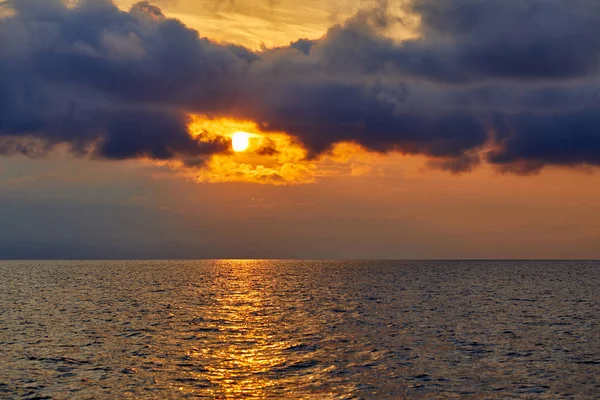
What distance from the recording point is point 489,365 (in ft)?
176

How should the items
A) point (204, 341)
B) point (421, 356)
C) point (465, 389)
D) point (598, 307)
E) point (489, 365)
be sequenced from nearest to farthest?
point (465, 389), point (489, 365), point (421, 356), point (204, 341), point (598, 307)

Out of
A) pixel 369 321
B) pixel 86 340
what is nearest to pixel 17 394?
pixel 86 340

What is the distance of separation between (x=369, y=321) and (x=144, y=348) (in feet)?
115

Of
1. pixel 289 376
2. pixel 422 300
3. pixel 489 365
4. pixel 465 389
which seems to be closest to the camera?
pixel 465 389

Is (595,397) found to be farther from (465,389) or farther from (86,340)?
(86,340)

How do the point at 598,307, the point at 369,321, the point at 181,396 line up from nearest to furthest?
1. the point at 181,396
2. the point at 369,321
3. the point at 598,307

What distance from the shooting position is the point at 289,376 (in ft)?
159

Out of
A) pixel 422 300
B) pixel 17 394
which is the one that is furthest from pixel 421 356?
pixel 422 300

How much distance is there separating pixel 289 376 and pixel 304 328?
96.0 ft

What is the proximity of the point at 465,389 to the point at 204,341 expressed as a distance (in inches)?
1190

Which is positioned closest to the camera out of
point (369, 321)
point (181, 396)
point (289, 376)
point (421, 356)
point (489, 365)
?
point (181, 396)

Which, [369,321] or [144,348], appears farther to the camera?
[369,321]

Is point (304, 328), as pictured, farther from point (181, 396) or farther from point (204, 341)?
point (181, 396)

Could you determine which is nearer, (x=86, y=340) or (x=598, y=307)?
(x=86, y=340)
